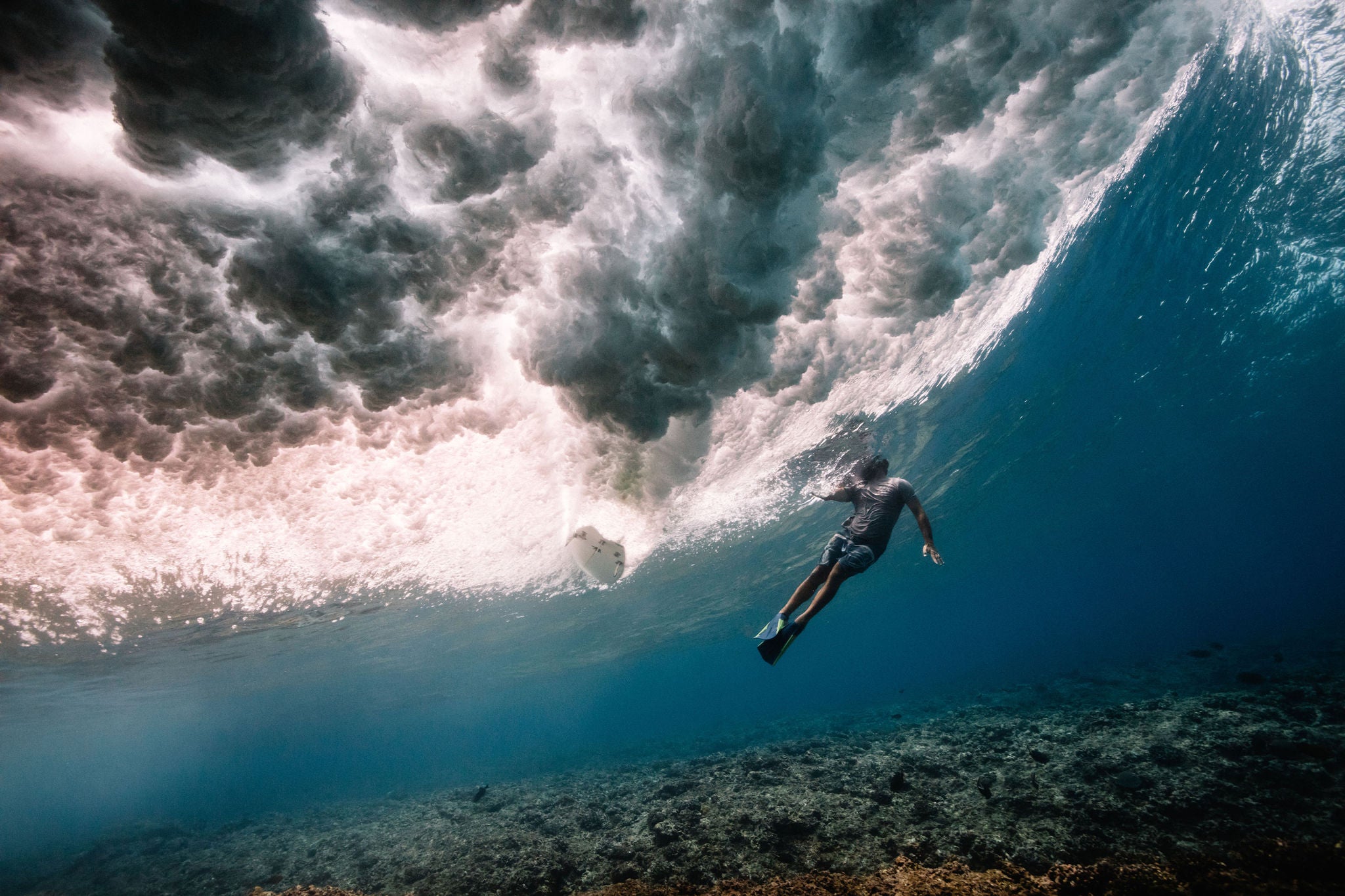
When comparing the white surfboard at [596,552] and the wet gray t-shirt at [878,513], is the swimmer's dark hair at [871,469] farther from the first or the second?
the white surfboard at [596,552]

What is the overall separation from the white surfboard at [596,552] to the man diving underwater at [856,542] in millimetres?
6741

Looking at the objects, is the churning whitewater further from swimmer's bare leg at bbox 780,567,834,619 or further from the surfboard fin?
the surfboard fin

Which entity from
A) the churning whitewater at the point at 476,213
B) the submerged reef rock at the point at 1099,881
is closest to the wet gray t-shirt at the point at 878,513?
the churning whitewater at the point at 476,213

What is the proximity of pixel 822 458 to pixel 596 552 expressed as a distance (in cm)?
789

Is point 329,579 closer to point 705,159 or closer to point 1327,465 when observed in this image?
point 705,159

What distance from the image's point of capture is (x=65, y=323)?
479 cm

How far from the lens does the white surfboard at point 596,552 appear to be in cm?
1294

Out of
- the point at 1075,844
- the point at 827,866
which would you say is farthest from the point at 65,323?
the point at 1075,844

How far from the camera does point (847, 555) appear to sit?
6.92 meters

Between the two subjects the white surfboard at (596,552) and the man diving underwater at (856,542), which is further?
the white surfboard at (596,552)

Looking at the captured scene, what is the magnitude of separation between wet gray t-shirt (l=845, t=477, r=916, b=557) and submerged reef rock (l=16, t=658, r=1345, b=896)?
12.4ft

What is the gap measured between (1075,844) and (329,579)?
18931mm

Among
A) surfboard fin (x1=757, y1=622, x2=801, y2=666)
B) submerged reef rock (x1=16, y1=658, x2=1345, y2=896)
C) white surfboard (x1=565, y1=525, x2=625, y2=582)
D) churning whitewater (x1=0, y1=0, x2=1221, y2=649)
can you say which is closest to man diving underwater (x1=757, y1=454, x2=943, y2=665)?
surfboard fin (x1=757, y1=622, x2=801, y2=666)

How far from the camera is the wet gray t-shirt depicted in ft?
23.8
